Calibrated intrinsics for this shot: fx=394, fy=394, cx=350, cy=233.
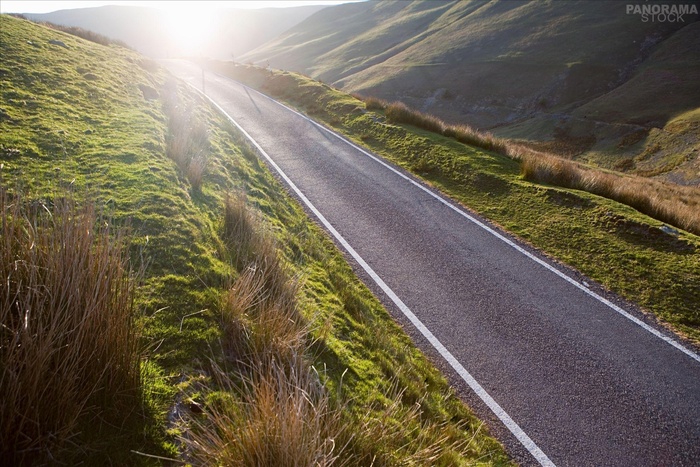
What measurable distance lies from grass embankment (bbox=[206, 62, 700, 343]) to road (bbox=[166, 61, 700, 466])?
69cm

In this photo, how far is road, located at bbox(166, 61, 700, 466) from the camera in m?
5.01

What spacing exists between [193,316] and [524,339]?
5.23 meters

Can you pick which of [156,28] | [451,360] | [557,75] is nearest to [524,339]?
[451,360]

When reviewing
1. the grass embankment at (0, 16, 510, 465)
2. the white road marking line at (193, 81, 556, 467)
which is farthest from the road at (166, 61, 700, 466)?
the grass embankment at (0, 16, 510, 465)

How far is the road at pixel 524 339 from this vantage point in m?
5.01

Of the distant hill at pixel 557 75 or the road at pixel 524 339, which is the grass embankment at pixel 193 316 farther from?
the distant hill at pixel 557 75

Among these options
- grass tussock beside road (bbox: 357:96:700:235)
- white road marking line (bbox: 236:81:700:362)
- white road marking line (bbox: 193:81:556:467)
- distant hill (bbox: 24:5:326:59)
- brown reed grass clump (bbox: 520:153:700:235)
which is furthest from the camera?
distant hill (bbox: 24:5:326:59)

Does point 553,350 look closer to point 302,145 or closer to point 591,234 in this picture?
point 591,234

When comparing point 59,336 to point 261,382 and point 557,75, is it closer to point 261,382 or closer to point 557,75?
point 261,382

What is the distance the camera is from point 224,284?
5328 mm

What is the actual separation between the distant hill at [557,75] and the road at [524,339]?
26724 mm

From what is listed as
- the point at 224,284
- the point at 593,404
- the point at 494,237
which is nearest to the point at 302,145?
the point at 494,237

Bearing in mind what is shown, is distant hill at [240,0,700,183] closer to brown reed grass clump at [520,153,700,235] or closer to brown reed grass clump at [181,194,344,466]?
brown reed grass clump at [520,153,700,235]

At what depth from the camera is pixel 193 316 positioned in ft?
14.6
